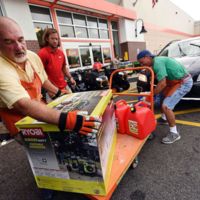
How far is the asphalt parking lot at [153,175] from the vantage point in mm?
1754

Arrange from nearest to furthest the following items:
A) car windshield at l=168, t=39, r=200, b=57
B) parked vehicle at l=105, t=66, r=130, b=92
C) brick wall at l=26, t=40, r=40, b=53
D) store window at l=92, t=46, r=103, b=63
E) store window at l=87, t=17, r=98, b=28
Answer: car windshield at l=168, t=39, r=200, b=57
parked vehicle at l=105, t=66, r=130, b=92
brick wall at l=26, t=40, r=40, b=53
store window at l=87, t=17, r=98, b=28
store window at l=92, t=46, r=103, b=63

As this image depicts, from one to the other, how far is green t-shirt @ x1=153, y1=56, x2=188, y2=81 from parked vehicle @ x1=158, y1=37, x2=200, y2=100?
80 centimetres

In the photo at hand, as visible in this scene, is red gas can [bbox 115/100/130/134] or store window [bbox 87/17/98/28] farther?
store window [bbox 87/17/98/28]

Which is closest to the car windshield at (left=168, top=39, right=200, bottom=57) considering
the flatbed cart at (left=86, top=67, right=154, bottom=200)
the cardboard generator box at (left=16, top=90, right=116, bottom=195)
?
the flatbed cart at (left=86, top=67, right=154, bottom=200)

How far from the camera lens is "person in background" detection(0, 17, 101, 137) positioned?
1.15 metres

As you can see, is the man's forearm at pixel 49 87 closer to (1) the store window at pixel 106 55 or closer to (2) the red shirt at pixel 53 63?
(2) the red shirt at pixel 53 63

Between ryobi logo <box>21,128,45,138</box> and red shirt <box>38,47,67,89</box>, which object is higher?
red shirt <box>38,47,67,89</box>

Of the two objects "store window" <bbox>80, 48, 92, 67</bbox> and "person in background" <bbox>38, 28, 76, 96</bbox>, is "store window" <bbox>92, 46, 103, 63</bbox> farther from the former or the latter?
"person in background" <bbox>38, 28, 76, 96</bbox>

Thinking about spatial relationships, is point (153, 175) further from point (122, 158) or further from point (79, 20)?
point (79, 20)

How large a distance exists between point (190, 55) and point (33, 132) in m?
4.09

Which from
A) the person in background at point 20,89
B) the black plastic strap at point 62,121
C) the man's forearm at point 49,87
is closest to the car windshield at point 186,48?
the man's forearm at point 49,87

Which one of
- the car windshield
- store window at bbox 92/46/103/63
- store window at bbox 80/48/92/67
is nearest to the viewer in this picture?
the car windshield

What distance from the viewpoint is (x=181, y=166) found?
2.06 meters

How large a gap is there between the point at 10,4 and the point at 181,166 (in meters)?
7.29
